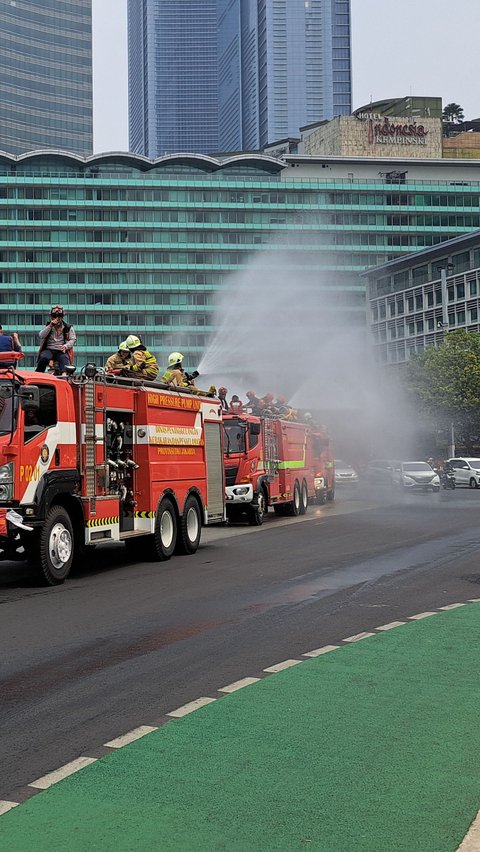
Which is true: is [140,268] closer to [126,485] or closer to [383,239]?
[383,239]

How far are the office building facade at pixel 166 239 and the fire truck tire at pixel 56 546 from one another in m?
99.0

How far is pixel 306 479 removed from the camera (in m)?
31.0

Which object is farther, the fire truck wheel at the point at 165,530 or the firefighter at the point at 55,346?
the fire truck wheel at the point at 165,530

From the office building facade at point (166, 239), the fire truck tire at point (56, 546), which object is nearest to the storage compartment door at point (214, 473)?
the fire truck tire at point (56, 546)

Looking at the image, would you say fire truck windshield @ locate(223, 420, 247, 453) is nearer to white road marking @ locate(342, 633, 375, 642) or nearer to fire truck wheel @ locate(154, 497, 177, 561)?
fire truck wheel @ locate(154, 497, 177, 561)

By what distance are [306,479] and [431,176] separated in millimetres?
104450

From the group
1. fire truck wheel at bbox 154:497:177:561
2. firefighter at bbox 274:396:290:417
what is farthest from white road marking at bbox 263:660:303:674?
firefighter at bbox 274:396:290:417

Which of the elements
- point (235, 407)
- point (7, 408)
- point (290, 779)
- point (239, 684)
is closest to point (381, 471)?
point (235, 407)

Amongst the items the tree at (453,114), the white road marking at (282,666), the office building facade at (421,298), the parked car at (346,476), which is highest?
the tree at (453,114)

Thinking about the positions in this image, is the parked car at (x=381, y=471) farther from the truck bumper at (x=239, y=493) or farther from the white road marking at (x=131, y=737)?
the white road marking at (x=131, y=737)

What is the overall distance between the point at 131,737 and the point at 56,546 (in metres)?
7.47

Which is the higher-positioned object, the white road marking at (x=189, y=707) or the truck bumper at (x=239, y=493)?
the truck bumper at (x=239, y=493)

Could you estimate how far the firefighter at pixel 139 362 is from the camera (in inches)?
627

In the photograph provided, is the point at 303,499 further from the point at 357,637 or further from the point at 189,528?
the point at 357,637
